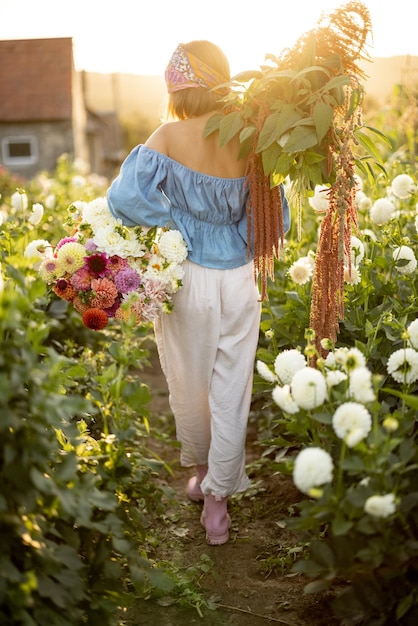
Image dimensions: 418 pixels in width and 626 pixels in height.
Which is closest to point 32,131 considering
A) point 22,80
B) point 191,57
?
point 22,80

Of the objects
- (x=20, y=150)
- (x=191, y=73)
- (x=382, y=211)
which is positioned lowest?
(x=20, y=150)

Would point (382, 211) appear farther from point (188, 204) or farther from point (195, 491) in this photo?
point (195, 491)

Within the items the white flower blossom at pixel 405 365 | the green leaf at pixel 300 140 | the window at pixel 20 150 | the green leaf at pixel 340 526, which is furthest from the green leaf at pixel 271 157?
the window at pixel 20 150

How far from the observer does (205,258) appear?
3002mm

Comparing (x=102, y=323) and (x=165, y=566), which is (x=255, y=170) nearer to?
(x=102, y=323)

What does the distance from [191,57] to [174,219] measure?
64 cm

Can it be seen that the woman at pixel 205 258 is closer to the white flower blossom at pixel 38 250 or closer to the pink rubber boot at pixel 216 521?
the pink rubber boot at pixel 216 521

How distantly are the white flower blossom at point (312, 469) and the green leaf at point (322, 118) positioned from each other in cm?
119

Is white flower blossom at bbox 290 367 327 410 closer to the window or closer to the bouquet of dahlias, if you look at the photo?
the bouquet of dahlias

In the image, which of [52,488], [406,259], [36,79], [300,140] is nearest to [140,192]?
[300,140]

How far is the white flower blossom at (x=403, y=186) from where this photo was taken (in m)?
3.54

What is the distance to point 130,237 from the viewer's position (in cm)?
283

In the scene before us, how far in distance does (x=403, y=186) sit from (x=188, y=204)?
1189mm

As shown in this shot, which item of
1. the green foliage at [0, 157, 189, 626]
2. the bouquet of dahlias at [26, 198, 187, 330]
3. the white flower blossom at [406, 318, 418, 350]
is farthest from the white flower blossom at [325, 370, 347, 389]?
the bouquet of dahlias at [26, 198, 187, 330]
